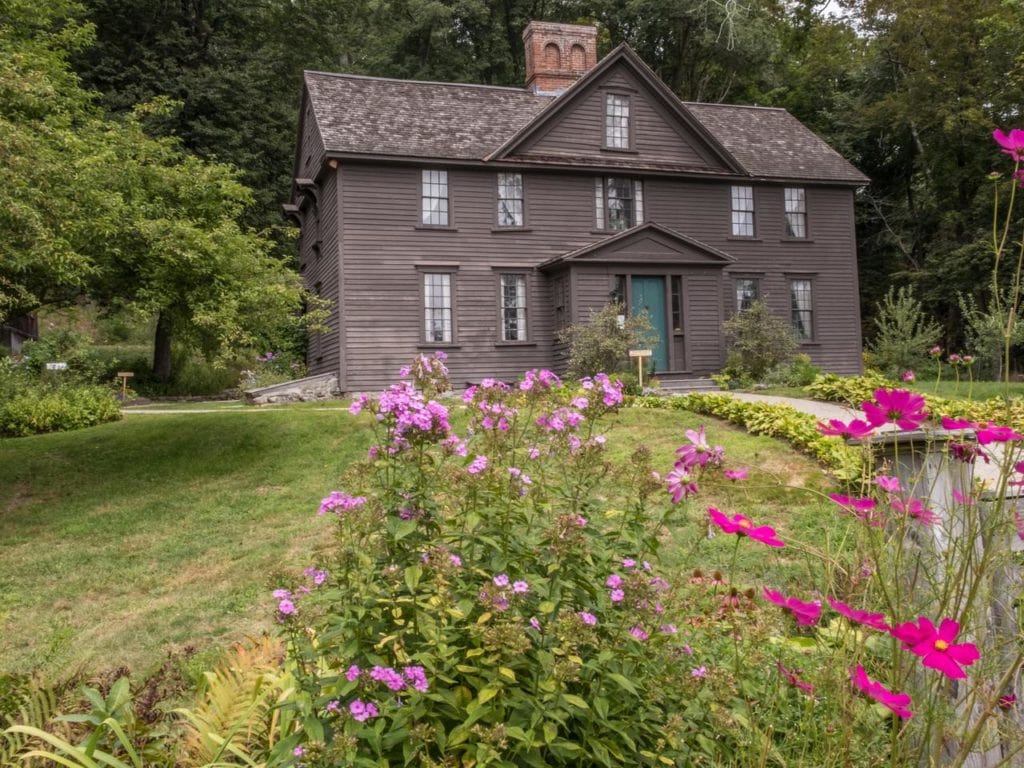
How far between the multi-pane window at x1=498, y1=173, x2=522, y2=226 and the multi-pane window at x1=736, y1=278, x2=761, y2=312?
6452 mm

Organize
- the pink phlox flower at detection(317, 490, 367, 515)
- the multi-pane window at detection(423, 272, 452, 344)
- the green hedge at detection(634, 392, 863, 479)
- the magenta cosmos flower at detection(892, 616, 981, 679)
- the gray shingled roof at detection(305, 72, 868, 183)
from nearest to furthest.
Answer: the magenta cosmos flower at detection(892, 616, 981, 679) < the pink phlox flower at detection(317, 490, 367, 515) < the green hedge at detection(634, 392, 863, 479) < the gray shingled roof at detection(305, 72, 868, 183) < the multi-pane window at detection(423, 272, 452, 344)

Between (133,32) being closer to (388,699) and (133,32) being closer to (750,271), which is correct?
(750,271)

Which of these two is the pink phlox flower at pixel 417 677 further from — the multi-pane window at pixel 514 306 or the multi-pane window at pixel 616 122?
the multi-pane window at pixel 616 122

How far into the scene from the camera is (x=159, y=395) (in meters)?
24.1

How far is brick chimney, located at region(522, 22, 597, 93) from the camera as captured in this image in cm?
2228

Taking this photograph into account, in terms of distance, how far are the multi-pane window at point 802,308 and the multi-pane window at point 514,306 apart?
801 centimetres

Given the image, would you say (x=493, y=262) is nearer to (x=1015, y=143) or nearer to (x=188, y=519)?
(x=188, y=519)

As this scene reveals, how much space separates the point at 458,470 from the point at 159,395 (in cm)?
2383

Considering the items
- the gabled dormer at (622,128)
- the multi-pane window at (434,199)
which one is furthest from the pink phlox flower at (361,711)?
the gabled dormer at (622,128)

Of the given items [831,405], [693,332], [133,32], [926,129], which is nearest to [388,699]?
[831,405]

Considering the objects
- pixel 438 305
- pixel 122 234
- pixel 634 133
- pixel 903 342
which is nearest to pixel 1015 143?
pixel 122 234

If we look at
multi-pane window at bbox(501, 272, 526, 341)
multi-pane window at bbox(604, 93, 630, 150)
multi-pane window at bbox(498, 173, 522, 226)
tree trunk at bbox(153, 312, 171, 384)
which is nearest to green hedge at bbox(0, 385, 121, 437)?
tree trunk at bbox(153, 312, 171, 384)

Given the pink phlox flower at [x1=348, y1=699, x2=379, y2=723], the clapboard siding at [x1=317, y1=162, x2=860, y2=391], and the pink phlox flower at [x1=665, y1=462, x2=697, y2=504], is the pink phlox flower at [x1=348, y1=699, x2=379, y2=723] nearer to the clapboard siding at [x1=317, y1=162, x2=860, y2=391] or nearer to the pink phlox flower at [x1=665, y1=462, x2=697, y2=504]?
the pink phlox flower at [x1=665, y1=462, x2=697, y2=504]

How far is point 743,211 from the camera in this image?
73.3ft
